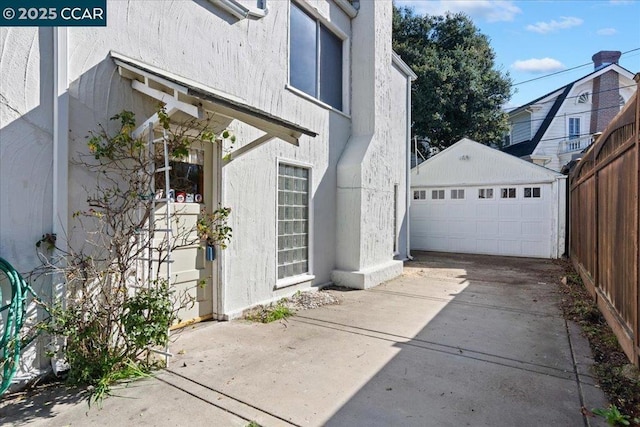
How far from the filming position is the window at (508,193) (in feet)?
41.3

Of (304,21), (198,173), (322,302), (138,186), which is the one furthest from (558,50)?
(138,186)

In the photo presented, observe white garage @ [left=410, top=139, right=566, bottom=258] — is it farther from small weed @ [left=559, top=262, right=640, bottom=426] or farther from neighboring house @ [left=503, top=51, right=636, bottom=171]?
neighboring house @ [left=503, top=51, right=636, bottom=171]

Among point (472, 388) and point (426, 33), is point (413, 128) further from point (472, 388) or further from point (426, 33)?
point (472, 388)

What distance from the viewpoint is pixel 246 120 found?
4.57 metres

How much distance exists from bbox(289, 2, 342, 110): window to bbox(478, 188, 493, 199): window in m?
6.97

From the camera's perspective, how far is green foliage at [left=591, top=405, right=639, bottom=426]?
9.36 ft

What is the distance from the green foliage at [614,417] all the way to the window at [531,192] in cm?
1054

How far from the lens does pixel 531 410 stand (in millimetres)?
3082

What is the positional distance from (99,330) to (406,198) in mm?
9777

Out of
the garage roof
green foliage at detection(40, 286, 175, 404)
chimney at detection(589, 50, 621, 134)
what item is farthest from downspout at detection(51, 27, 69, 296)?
chimney at detection(589, 50, 621, 134)

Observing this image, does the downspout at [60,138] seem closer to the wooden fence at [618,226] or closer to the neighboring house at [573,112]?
the wooden fence at [618,226]

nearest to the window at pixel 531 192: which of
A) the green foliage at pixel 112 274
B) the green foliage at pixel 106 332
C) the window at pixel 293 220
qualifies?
the window at pixel 293 220

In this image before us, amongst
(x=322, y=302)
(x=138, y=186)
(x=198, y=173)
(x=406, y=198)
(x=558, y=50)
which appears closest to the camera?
(x=138, y=186)

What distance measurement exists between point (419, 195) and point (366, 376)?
37.4 feet
